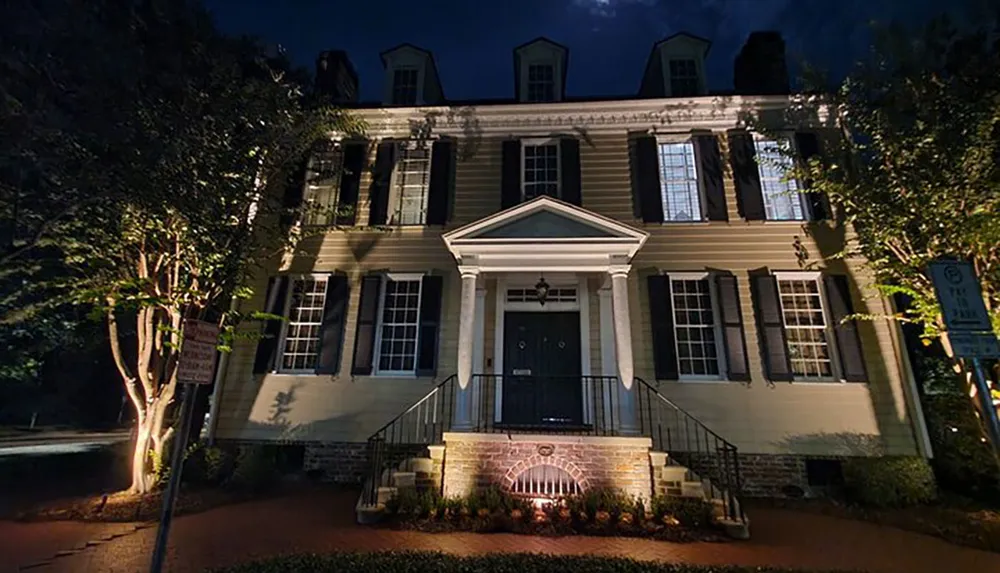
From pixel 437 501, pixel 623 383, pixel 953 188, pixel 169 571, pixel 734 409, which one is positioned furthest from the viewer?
pixel 734 409

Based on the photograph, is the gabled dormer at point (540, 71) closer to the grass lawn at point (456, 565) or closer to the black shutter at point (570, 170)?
the black shutter at point (570, 170)

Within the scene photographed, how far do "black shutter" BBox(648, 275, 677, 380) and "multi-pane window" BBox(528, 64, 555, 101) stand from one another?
5022 millimetres

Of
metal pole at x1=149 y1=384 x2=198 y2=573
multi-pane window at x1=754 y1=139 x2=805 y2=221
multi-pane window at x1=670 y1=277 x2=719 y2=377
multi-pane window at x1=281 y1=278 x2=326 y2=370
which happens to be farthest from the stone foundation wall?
multi-pane window at x1=754 y1=139 x2=805 y2=221

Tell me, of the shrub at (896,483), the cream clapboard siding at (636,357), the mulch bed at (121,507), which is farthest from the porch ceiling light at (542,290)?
the mulch bed at (121,507)

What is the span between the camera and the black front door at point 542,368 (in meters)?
8.11

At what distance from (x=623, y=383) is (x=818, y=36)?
169ft

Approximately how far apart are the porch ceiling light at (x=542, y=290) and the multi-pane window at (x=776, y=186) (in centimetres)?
489

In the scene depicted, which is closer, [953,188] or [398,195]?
[953,188]

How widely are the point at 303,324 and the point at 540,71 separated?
798 centimetres

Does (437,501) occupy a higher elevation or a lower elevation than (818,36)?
lower

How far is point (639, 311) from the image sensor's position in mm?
8406

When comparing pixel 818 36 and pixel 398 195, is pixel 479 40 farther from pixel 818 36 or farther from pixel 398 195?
pixel 398 195

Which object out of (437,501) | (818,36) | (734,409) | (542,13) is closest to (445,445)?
(437,501)

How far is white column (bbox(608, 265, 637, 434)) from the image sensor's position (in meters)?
6.72
